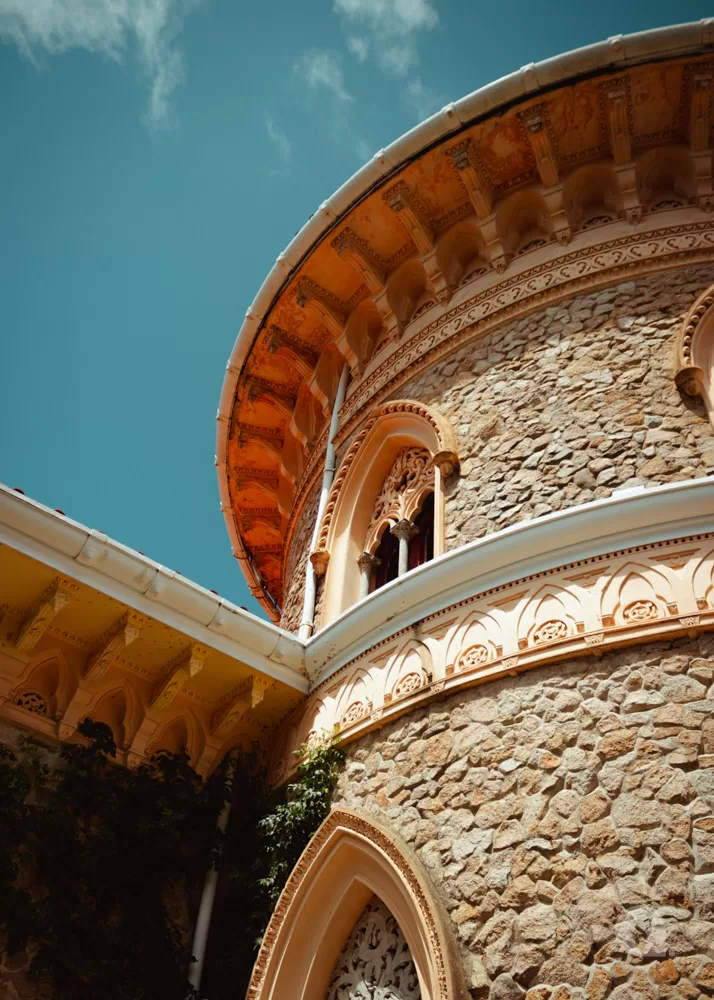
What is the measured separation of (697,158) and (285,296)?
160 inches

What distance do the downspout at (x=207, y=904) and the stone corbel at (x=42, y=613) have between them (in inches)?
70.8

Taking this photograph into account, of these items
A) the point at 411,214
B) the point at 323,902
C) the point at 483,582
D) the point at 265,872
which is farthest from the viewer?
the point at 411,214

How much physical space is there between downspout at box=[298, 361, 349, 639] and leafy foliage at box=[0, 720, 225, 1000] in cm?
151

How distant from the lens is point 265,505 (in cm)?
1141

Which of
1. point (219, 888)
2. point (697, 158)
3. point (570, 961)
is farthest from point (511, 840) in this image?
point (697, 158)

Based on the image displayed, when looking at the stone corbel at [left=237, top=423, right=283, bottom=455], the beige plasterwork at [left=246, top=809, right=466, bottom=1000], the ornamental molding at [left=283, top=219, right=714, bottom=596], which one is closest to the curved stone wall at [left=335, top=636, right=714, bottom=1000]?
the beige plasterwork at [left=246, top=809, right=466, bottom=1000]

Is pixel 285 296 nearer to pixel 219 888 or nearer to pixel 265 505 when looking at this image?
pixel 265 505

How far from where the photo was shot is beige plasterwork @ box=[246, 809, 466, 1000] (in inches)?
200

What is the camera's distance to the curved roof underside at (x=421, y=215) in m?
7.27

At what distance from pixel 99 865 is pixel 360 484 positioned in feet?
12.2

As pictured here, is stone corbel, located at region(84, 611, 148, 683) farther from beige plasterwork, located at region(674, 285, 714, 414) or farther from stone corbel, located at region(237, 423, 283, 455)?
stone corbel, located at region(237, 423, 283, 455)

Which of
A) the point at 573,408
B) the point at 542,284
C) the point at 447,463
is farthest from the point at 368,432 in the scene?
the point at 573,408

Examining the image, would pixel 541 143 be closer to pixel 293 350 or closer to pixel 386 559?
pixel 293 350

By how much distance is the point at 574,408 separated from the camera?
6203 millimetres
